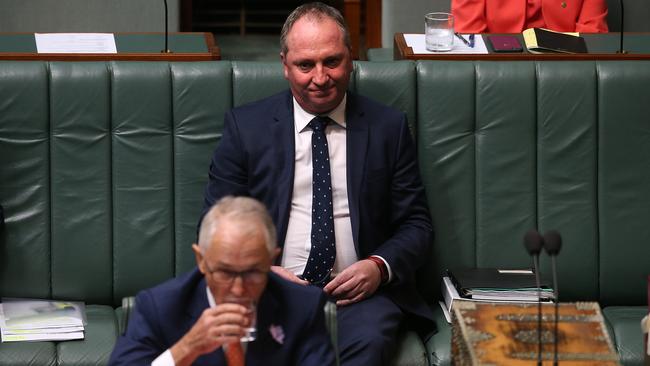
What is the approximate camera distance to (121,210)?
4051mm

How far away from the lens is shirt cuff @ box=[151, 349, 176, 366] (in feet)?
8.89

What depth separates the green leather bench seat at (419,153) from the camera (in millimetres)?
4023

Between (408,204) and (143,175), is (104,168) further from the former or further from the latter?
(408,204)

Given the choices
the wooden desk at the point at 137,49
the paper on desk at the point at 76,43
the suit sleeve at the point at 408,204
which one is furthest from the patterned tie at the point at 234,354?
the paper on desk at the point at 76,43

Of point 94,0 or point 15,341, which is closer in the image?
point 15,341

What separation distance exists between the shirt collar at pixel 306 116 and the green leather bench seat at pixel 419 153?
18 centimetres

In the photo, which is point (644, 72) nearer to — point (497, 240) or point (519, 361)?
point (497, 240)

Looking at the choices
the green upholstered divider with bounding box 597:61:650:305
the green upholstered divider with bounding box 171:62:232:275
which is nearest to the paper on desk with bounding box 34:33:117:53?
the green upholstered divider with bounding box 171:62:232:275

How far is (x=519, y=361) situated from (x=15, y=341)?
165 cm

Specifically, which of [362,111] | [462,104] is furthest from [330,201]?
[462,104]

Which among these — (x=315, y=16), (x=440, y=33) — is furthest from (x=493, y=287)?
(x=440, y=33)

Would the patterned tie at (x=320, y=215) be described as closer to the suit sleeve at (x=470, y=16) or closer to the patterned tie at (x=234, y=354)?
the patterned tie at (x=234, y=354)

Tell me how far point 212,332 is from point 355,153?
136 cm

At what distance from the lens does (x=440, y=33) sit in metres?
4.53
